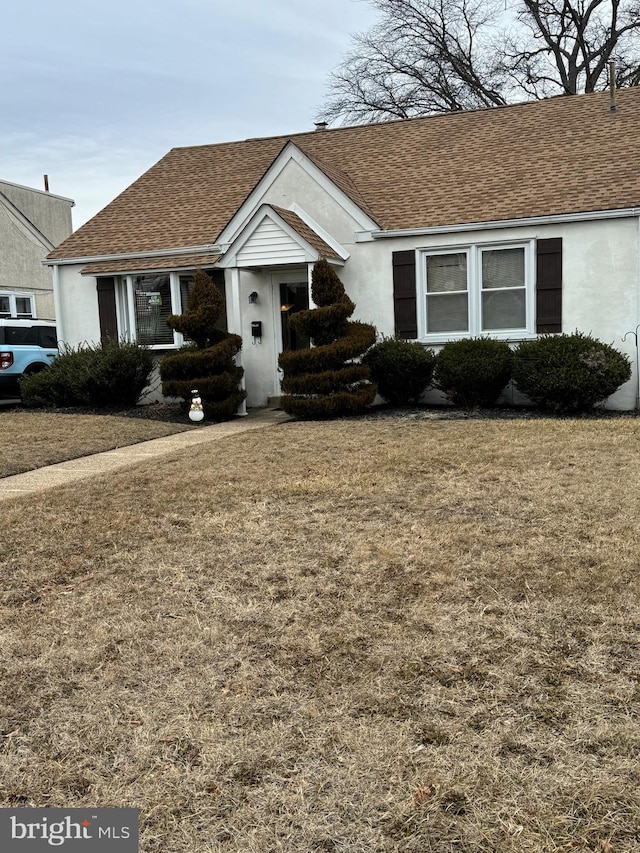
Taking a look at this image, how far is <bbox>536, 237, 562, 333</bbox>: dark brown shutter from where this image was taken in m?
12.5

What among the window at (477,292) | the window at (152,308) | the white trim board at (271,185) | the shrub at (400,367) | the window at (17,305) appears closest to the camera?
the shrub at (400,367)

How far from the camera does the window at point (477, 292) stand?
12.9 m

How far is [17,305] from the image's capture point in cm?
2705

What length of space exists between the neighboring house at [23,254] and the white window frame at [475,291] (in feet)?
56.3

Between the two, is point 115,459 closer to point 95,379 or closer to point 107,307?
point 95,379

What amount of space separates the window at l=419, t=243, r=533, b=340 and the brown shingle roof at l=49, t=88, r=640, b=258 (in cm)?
65

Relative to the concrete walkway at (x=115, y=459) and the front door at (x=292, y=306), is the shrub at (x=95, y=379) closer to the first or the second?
the concrete walkway at (x=115, y=459)

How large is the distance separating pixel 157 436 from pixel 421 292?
5.49 meters

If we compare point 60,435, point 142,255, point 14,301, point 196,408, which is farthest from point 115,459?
point 14,301


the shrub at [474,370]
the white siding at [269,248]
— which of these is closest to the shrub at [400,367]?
the shrub at [474,370]

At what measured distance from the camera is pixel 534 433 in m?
9.59

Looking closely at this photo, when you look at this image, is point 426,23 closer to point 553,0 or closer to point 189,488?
point 553,0

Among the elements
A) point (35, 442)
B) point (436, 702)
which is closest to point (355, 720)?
point (436, 702)

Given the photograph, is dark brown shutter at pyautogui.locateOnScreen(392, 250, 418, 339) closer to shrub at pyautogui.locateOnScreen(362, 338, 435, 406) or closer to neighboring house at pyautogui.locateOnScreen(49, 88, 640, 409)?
neighboring house at pyautogui.locateOnScreen(49, 88, 640, 409)
